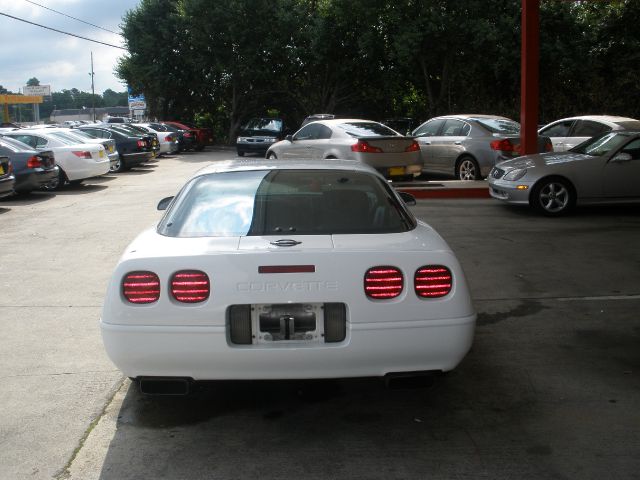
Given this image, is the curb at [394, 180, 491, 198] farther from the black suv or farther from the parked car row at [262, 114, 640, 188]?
the black suv

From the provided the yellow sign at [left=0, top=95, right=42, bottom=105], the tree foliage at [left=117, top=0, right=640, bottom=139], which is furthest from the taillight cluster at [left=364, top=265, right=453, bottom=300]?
the yellow sign at [left=0, top=95, right=42, bottom=105]

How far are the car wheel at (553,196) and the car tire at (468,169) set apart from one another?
15.7 feet

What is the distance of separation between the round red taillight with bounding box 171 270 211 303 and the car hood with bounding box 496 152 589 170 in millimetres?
9382

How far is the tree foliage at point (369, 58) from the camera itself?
2842 centimetres

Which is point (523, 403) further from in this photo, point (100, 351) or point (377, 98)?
point (377, 98)

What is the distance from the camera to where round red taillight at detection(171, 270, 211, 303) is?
4062 millimetres

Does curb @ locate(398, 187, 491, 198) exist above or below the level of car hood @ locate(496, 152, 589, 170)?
below

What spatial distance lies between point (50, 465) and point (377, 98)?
34.2 m

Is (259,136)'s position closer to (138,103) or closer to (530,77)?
(138,103)

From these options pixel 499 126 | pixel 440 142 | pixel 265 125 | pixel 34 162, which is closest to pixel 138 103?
pixel 265 125

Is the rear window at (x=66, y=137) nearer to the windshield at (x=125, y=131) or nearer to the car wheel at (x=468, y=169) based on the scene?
the windshield at (x=125, y=131)

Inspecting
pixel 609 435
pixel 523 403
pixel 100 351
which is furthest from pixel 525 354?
pixel 100 351

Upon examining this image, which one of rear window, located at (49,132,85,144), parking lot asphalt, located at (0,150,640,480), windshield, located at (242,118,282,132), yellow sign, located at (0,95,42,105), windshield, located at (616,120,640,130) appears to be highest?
yellow sign, located at (0,95,42,105)

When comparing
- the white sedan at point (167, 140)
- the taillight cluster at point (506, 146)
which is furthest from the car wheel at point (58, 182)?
the white sedan at point (167, 140)
